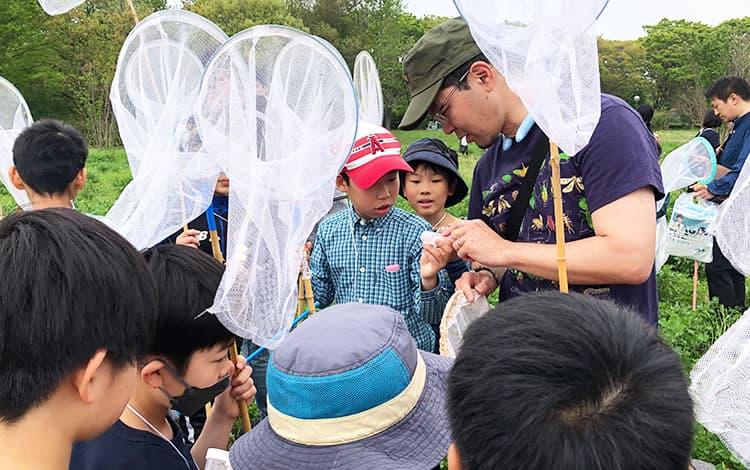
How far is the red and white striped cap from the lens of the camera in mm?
2500

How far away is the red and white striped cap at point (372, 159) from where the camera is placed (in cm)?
250

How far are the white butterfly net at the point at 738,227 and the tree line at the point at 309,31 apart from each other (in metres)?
8.89

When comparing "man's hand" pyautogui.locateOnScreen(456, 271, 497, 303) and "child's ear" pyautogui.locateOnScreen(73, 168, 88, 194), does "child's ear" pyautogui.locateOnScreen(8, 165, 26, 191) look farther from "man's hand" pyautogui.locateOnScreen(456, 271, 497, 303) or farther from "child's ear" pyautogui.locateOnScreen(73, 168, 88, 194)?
"man's hand" pyautogui.locateOnScreen(456, 271, 497, 303)

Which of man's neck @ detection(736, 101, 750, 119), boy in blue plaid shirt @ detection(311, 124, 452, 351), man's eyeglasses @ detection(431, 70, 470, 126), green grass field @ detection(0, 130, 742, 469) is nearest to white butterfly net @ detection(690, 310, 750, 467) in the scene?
green grass field @ detection(0, 130, 742, 469)

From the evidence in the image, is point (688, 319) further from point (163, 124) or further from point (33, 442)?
point (33, 442)

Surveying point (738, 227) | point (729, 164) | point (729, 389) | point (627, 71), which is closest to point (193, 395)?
point (729, 389)

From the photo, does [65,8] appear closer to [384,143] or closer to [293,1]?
[384,143]

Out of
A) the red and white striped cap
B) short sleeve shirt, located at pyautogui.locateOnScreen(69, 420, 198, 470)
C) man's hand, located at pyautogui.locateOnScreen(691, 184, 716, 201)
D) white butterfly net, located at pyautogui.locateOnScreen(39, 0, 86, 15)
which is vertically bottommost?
man's hand, located at pyautogui.locateOnScreen(691, 184, 716, 201)

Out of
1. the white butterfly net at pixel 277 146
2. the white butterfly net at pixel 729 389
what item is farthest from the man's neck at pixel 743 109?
the white butterfly net at pixel 277 146

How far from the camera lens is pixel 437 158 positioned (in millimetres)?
3068

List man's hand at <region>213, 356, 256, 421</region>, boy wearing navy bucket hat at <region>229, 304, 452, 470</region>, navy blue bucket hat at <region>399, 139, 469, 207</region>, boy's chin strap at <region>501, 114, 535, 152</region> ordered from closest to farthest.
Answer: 1. boy wearing navy bucket hat at <region>229, 304, 452, 470</region>
2. boy's chin strap at <region>501, 114, 535, 152</region>
3. man's hand at <region>213, 356, 256, 421</region>
4. navy blue bucket hat at <region>399, 139, 469, 207</region>

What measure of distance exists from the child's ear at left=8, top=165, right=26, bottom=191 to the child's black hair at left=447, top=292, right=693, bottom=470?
9.08 ft

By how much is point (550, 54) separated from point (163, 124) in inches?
57.3

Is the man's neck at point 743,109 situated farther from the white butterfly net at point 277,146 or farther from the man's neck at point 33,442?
the man's neck at point 33,442
